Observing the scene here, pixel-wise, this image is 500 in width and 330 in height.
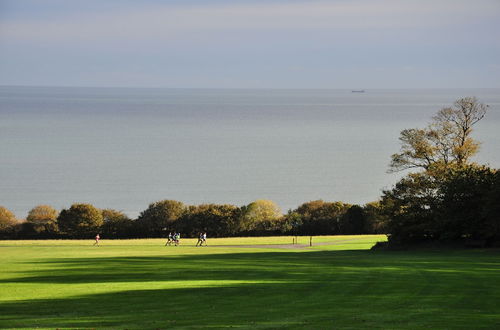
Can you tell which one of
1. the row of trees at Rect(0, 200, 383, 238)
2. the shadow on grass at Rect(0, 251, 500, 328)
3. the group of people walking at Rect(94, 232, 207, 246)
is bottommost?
Answer: the shadow on grass at Rect(0, 251, 500, 328)

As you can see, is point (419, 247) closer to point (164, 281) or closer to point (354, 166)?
point (164, 281)

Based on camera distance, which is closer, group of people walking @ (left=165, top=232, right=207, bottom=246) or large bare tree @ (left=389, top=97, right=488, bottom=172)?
large bare tree @ (left=389, top=97, right=488, bottom=172)

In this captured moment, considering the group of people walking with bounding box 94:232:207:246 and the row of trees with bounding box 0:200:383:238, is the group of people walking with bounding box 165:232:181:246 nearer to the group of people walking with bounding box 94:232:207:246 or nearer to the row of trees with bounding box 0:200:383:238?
the group of people walking with bounding box 94:232:207:246

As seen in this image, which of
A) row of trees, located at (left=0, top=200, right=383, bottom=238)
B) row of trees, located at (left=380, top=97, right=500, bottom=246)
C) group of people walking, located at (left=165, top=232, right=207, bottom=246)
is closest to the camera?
row of trees, located at (left=380, top=97, right=500, bottom=246)

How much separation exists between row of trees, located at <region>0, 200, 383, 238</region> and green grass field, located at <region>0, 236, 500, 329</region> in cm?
2936

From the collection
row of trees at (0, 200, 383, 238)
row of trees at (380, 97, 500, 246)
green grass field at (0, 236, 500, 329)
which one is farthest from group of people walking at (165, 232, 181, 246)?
green grass field at (0, 236, 500, 329)

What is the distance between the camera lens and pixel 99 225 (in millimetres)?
76938

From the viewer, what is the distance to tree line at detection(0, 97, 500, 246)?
5509cm

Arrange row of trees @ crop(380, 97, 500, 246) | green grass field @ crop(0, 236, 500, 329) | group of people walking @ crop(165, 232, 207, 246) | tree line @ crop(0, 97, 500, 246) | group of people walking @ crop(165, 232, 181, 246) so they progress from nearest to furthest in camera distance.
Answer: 1. green grass field @ crop(0, 236, 500, 329)
2. row of trees @ crop(380, 97, 500, 246)
3. tree line @ crop(0, 97, 500, 246)
4. group of people walking @ crop(165, 232, 207, 246)
5. group of people walking @ crop(165, 232, 181, 246)

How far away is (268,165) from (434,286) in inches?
Result: 4837

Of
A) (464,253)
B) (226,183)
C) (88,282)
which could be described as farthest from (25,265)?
(226,183)

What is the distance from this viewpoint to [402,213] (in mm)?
57031

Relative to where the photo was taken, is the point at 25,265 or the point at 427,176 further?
the point at 427,176

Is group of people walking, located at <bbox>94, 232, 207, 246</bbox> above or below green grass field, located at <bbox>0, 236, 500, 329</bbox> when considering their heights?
above
